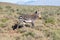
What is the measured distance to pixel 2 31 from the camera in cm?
1628

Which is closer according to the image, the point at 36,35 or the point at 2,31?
the point at 36,35

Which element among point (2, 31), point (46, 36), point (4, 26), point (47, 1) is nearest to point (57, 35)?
point (46, 36)

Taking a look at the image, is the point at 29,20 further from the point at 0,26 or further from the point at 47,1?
the point at 47,1

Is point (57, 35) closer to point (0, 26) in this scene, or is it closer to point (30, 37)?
point (30, 37)

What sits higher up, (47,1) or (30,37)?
(30,37)

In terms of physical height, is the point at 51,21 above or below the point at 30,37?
below

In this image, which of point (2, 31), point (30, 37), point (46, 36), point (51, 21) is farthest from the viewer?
point (51, 21)

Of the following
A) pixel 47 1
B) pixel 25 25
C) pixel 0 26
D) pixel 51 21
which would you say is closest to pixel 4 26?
pixel 0 26

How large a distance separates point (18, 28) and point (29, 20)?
1059 millimetres

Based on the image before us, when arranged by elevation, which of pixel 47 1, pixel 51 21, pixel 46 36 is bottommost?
pixel 47 1

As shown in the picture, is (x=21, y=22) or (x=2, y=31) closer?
(x=2, y=31)

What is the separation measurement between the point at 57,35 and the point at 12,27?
16.5 feet

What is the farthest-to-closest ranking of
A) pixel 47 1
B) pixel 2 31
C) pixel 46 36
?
pixel 47 1
pixel 2 31
pixel 46 36

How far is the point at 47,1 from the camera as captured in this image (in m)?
62.7
